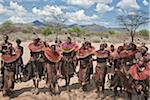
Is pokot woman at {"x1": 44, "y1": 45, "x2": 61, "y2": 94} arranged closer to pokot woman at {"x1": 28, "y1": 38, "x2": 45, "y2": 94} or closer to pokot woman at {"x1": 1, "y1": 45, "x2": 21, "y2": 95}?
pokot woman at {"x1": 28, "y1": 38, "x2": 45, "y2": 94}

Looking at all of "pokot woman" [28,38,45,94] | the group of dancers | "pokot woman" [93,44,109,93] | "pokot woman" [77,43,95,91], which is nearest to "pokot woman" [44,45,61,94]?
the group of dancers

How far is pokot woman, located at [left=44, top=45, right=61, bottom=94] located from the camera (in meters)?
12.4

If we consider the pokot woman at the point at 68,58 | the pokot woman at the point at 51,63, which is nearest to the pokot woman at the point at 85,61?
the pokot woman at the point at 68,58

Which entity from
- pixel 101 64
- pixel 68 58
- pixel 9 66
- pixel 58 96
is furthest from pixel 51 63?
pixel 101 64

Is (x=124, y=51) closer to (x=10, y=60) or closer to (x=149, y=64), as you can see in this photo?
(x=149, y=64)

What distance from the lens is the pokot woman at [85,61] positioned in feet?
42.1

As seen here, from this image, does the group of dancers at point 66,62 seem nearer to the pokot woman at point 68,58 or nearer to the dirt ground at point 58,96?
the pokot woman at point 68,58

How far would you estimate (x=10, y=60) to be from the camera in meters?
12.6

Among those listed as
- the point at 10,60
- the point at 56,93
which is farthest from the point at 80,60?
the point at 10,60

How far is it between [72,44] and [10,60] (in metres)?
1.75

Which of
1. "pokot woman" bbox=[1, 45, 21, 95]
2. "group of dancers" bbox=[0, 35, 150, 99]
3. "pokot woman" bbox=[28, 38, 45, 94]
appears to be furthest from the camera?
"pokot woman" bbox=[28, 38, 45, 94]

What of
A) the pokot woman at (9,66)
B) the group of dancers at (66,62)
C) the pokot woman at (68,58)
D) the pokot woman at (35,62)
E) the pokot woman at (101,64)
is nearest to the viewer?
the group of dancers at (66,62)

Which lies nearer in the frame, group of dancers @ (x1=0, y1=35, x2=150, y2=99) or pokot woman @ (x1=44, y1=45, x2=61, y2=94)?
group of dancers @ (x1=0, y1=35, x2=150, y2=99)

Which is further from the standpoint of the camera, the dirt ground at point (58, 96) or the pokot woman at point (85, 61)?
the pokot woman at point (85, 61)
